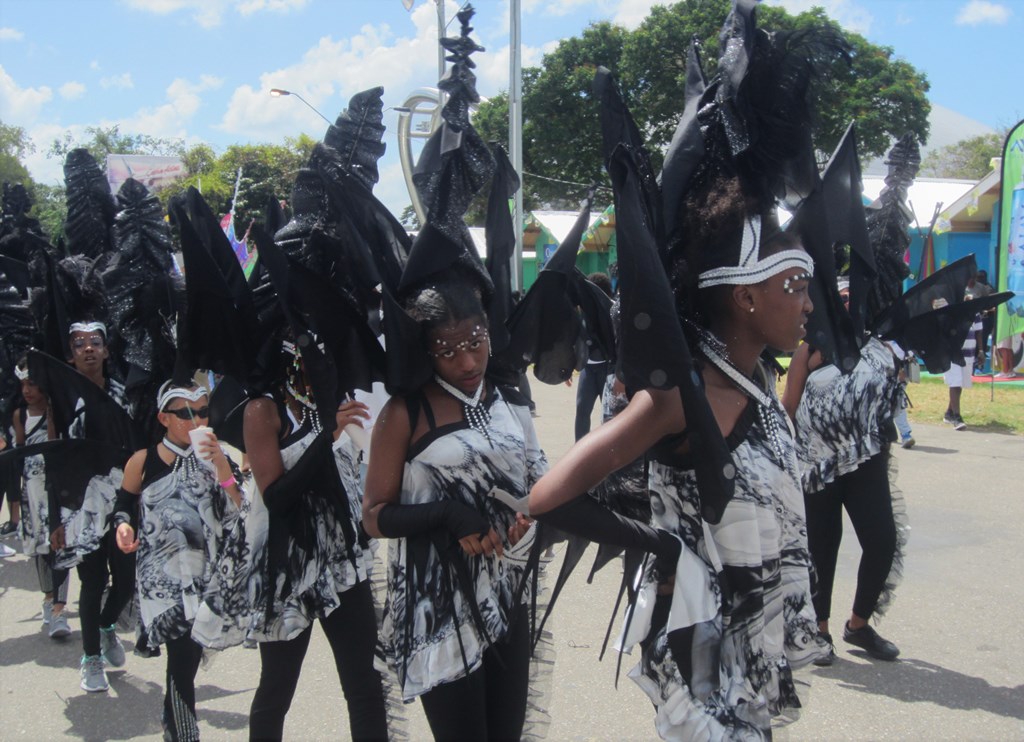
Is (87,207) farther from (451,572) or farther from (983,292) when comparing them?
(983,292)

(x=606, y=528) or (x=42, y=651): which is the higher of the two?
(x=606, y=528)

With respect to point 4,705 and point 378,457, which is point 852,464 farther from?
point 4,705

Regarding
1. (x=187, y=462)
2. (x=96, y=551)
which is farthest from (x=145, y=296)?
(x=96, y=551)

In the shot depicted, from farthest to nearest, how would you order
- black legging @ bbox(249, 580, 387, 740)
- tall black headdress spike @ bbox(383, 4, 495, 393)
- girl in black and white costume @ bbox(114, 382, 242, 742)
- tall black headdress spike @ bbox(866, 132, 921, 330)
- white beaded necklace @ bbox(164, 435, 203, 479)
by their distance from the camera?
tall black headdress spike @ bbox(866, 132, 921, 330)
white beaded necklace @ bbox(164, 435, 203, 479)
girl in black and white costume @ bbox(114, 382, 242, 742)
black legging @ bbox(249, 580, 387, 740)
tall black headdress spike @ bbox(383, 4, 495, 393)

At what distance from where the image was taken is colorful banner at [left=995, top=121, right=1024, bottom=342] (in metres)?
12.6

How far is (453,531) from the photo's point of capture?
101 inches

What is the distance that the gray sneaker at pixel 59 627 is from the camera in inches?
212

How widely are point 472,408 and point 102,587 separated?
294 centimetres

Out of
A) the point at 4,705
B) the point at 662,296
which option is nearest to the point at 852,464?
the point at 662,296

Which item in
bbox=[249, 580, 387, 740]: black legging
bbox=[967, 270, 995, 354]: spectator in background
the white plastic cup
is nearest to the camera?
bbox=[249, 580, 387, 740]: black legging

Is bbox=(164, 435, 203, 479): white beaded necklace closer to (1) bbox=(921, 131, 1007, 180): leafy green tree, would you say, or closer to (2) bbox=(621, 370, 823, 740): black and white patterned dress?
(2) bbox=(621, 370, 823, 740): black and white patterned dress

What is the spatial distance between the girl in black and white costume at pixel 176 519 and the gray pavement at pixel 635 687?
0.73m

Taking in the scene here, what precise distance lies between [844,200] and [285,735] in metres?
3.06

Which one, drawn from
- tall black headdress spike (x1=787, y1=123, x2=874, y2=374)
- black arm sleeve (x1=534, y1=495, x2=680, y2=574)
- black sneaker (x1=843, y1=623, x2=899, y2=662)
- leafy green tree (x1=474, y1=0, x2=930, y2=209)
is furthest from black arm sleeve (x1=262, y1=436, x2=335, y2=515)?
leafy green tree (x1=474, y1=0, x2=930, y2=209)
